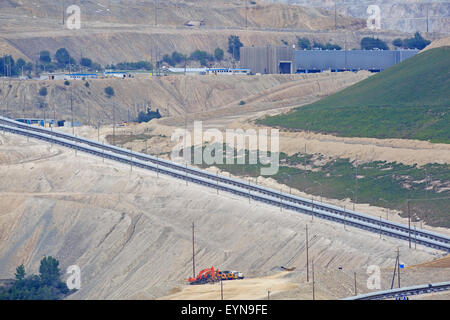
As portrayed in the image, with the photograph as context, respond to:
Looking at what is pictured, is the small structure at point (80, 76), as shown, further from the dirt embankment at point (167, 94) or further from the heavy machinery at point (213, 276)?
the heavy machinery at point (213, 276)

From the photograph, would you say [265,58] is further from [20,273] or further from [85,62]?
[20,273]

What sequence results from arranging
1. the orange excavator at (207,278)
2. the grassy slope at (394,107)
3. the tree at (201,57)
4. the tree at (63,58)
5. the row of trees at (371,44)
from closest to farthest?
1. the orange excavator at (207,278)
2. the grassy slope at (394,107)
3. the tree at (63,58)
4. the tree at (201,57)
5. the row of trees at (371,44)

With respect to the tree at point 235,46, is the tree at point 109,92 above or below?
below

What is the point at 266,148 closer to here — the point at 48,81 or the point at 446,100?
the point at 446,100

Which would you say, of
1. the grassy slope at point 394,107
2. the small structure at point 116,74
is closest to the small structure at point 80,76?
the small structure at point 116,74

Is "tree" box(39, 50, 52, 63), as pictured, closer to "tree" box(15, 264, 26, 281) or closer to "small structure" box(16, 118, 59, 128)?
"small structure" box(16, 118, 59, 128)

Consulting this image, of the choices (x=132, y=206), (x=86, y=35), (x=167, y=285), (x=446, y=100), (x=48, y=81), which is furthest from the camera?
(x=86, y=35)

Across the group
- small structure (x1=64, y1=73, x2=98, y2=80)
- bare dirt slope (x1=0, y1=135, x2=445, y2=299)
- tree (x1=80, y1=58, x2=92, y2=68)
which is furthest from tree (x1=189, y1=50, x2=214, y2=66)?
bare dirt slope (x1=0, y1=135, x2=445, y2=299)

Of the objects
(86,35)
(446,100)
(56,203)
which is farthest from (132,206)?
(86,35)
